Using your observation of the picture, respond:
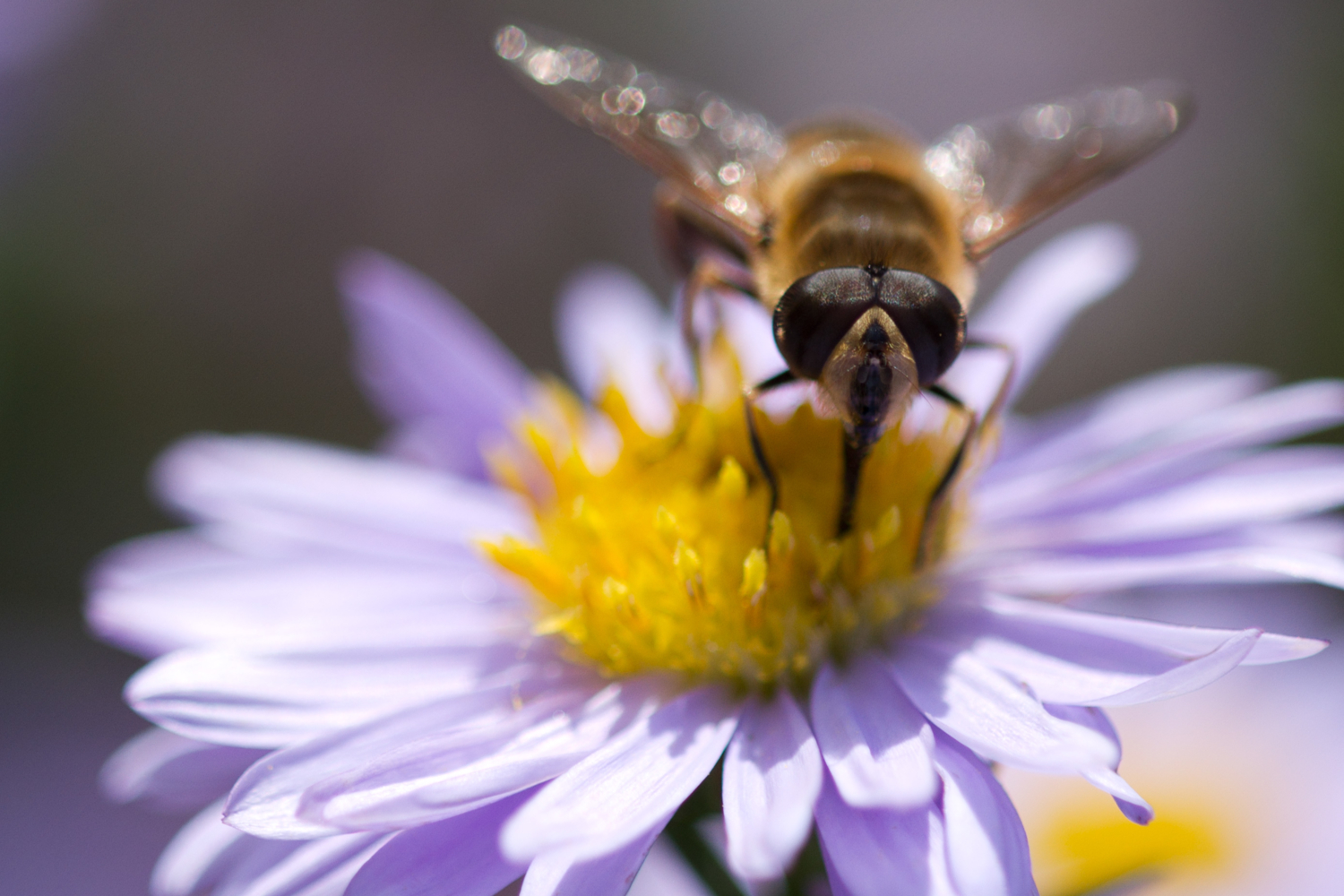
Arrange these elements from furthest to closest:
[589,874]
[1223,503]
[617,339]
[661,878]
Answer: [617,339] < [661,878] < [1223,503] < [589,874]

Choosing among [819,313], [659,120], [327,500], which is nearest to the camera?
[819,313]

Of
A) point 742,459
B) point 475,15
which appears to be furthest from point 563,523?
point 475,15

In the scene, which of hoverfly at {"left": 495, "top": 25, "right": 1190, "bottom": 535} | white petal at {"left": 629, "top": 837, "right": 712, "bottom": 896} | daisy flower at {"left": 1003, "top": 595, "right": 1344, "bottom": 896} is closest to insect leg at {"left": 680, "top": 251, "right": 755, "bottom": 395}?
hoverfly at {"left": 495, "top": 25, "right": 1190, "bottom": 535}

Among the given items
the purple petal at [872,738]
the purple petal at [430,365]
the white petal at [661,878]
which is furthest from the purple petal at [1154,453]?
the purple petal at [430,365]

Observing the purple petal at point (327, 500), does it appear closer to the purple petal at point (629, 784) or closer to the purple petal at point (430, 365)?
the purple petal at point (430, 365)

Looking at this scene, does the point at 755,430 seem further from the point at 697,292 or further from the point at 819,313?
the point at 697,292

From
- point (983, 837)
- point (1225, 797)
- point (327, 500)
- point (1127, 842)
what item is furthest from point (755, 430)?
point (1225, 797)

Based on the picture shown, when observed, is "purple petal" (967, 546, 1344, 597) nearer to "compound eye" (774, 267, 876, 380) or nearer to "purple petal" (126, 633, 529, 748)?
"compound eye" (774, 267, 876, 380)
